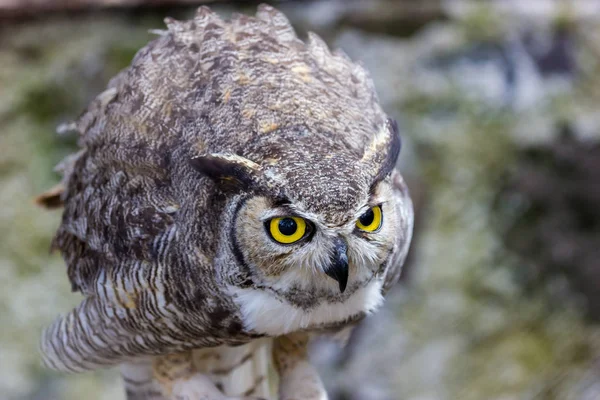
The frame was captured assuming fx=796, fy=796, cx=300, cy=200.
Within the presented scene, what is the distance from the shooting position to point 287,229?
1.48 m

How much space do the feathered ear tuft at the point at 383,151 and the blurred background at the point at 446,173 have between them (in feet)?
9.66

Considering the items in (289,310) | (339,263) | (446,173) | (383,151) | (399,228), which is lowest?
(446,173)

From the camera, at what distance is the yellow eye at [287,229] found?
4.81ft

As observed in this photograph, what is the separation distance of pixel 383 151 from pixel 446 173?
3350 millimetres

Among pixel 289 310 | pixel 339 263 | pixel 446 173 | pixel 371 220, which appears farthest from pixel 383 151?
Answer: pixel 446 173

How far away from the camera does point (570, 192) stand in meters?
4.77

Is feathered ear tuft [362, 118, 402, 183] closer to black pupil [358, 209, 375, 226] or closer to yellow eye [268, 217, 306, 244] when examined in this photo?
black pupil [358, 209, 375, 226]

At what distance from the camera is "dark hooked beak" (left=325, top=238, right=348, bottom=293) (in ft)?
4.86

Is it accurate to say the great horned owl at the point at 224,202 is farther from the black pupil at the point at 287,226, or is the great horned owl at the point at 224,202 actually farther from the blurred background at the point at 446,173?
the blurred background at the point at 446,173

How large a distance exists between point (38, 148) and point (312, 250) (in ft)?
11.5

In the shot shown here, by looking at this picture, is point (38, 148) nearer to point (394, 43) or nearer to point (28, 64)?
point (28, 64)

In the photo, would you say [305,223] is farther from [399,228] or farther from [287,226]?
[399,228]

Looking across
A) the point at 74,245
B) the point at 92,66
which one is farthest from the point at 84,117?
the point at 92,66

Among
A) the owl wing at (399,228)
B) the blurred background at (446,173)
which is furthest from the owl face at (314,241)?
the blurred background at (446,173)
